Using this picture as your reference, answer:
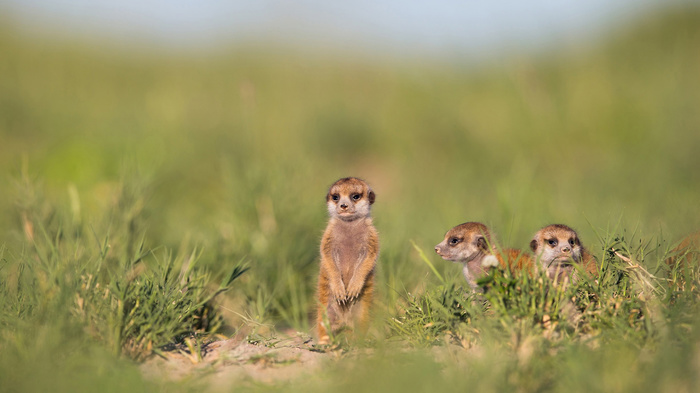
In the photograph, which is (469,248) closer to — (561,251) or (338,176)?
(561,251)

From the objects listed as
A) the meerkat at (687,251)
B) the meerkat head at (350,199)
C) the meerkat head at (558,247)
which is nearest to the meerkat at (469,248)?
the meerkat head at (558,247)

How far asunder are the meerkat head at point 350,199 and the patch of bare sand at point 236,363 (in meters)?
0.99

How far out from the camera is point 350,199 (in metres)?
4.33

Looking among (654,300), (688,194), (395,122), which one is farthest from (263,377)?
(395,122)

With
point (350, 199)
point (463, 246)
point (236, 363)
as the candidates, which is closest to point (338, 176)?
point (350, 199)

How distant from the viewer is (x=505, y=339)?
3.01m

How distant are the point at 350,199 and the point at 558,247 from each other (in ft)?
4.26

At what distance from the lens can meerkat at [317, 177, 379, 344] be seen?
420 cm

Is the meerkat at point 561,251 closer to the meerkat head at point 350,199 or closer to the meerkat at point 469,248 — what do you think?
the meerkat at point 469,248

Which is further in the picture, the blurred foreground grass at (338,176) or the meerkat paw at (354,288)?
the meerkat paw at (354,288)

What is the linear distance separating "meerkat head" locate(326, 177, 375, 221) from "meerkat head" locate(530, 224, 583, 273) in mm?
1100

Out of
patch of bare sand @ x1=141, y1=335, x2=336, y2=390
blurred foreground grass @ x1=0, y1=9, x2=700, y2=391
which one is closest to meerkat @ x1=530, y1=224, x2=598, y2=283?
blurred foreground grass @ x1=0, y1=9, x2=700, y2=391

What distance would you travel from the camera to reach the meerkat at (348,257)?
4.20m

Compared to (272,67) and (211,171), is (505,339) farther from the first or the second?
(272,67)
